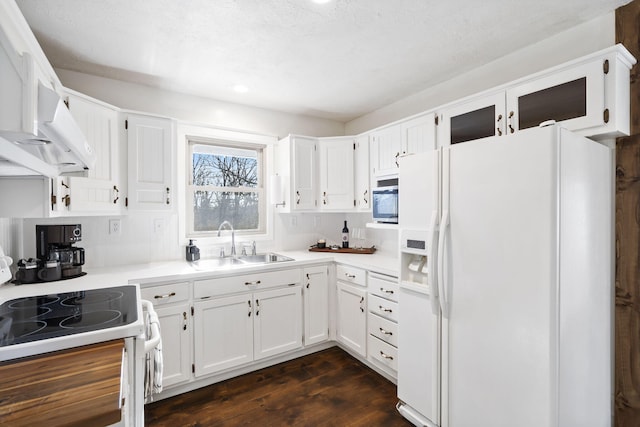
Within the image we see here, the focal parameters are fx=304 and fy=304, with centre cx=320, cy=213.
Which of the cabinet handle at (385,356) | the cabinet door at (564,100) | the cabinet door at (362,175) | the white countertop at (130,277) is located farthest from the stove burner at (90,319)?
the cabinet door at (564,100)

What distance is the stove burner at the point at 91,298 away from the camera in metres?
1.57

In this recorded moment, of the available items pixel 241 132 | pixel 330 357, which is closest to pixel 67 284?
pixel 241 132

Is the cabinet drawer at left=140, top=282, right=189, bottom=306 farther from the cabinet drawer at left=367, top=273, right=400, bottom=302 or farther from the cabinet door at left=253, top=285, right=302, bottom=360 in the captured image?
the cabinet drawer at left=367, top=273, right=400, bottom=302

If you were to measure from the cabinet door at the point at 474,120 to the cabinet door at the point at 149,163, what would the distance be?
223 centimetres

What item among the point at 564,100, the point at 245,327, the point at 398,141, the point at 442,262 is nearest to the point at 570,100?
the point at 564,100

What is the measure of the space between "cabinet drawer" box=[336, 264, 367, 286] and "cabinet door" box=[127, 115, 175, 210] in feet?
5.36

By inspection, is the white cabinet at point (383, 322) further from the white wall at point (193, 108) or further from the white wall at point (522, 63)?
the white wall at point (193, 108)

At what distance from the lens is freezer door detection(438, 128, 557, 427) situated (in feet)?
4.46

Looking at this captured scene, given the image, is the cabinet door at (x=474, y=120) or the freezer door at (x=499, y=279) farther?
the cabinet door at (x=474, y=120)

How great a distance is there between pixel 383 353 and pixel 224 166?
92.9 inches

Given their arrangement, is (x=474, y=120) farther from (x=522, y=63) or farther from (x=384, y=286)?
(x=384, y=286)

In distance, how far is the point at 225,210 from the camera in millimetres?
3211

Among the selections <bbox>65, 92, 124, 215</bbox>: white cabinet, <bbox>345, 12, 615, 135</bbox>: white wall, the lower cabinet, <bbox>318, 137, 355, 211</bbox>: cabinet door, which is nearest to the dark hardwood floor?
the lower cabinet

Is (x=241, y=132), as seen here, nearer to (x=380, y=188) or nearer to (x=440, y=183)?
(x=380, y=188)
